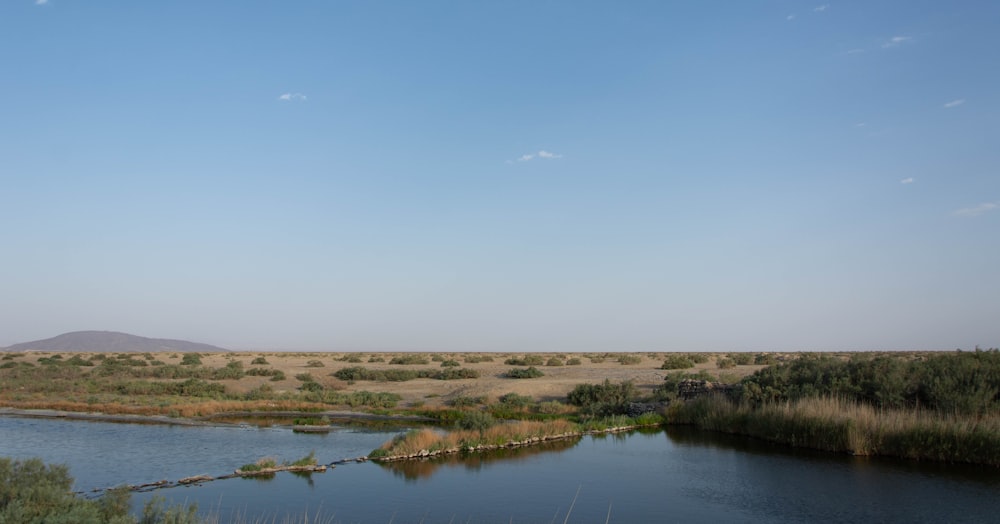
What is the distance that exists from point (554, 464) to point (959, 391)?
13.2 metres

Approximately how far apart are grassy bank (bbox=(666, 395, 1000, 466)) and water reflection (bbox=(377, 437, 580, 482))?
714cm

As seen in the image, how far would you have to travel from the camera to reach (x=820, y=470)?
18.5 meters

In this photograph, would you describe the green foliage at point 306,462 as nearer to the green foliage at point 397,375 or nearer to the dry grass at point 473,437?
the dry grass at point 473,437

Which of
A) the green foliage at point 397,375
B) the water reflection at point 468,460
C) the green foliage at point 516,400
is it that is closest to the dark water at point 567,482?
the water reflection at point 468,460

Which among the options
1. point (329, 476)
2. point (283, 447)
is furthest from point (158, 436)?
point (329, 476)

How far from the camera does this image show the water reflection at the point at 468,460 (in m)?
19.8

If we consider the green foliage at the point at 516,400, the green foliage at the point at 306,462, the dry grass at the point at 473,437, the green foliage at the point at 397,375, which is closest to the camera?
the green foliage at the point at 306,462

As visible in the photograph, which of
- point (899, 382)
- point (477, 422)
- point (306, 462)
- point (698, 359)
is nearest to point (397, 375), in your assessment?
point (477, 422)

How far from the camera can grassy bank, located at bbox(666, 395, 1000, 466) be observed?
1852 cm

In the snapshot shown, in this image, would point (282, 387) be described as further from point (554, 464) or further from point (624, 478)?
point (624, 478)

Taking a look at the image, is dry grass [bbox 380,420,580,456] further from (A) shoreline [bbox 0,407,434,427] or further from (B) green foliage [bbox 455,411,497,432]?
(A) shoreline [bbox 0,407,434,427]

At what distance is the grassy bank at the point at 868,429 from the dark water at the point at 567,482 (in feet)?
2.22

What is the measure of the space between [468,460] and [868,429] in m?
12.6

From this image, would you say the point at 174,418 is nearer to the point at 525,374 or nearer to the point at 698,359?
the point at 525,374
